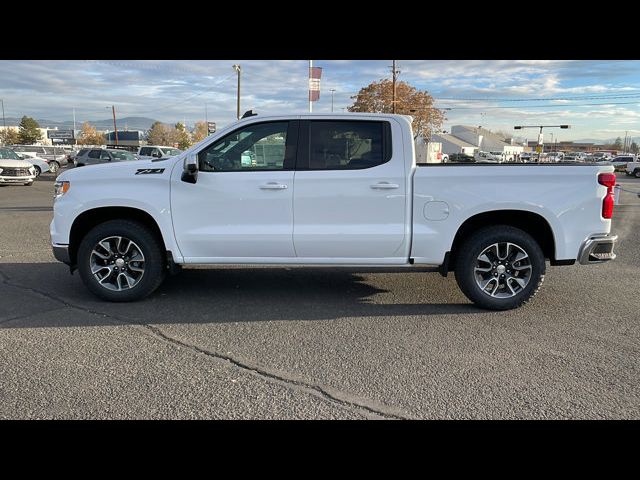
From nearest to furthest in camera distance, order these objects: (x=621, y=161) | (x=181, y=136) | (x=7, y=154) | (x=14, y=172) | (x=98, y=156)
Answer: (x=14, y=172) < (x=7, y=154) < (x=98, y=156) < (x=621, y=161) < (x=181, y=136)

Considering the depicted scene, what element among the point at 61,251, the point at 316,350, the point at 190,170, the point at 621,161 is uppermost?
the point at 621,161

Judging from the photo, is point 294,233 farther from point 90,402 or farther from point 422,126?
point 422,126

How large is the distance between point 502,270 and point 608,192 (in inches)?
52.0

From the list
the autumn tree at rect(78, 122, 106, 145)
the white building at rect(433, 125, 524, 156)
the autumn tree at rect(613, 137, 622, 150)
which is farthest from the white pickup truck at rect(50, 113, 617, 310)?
the autumn tree at rect(613, 137, 622, 150)

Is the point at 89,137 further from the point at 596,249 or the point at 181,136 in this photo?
the point at 596,249

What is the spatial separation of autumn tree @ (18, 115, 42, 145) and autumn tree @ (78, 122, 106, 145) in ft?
29.3

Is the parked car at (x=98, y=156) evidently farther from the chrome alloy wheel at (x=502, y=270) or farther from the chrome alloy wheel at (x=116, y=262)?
the chrome alloy wheel at (x=502, y=270)

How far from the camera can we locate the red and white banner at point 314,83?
20.0 m

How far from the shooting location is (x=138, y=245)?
504 cm

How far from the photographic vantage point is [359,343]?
162 inches

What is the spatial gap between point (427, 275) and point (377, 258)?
64.5 inches

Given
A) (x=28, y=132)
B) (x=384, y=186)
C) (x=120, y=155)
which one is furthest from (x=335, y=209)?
(x=28, y=132)

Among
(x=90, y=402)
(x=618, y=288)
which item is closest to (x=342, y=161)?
(x=90, y=402)

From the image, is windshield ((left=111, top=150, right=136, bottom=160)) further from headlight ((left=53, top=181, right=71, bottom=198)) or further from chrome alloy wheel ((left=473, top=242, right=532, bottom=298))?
chrome alloy wheel ((left=473, top=242, right=532, bottom=298))
